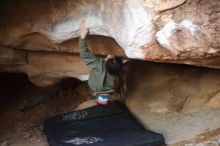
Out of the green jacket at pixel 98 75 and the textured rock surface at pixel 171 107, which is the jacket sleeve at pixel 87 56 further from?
the textured rock surface at pixel 171 107

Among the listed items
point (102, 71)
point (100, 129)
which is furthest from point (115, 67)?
point (100, 129)

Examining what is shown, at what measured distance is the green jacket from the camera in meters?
3.40

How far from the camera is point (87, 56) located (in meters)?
3.39

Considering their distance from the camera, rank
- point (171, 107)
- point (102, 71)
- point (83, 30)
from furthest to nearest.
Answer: point (171, 107) < point (102, 71) < point (83, 30)

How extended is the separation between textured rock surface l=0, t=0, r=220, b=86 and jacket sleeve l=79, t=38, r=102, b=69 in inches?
5.2

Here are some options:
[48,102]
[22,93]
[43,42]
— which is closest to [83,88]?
[48,102]

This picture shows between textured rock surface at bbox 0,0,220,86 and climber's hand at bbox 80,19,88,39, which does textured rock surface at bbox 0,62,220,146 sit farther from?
climber's hand at bbox 80,19,88,39

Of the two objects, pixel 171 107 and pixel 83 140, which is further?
pixel 171 107

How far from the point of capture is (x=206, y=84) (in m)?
3.58

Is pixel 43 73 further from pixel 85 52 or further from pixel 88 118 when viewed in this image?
pixel 85 52

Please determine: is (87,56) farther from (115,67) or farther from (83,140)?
(83,140)

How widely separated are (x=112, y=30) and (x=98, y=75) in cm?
56

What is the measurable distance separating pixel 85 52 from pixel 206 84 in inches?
40.3

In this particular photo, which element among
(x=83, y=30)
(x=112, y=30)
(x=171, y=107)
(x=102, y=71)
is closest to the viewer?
(x=112, y=30)
